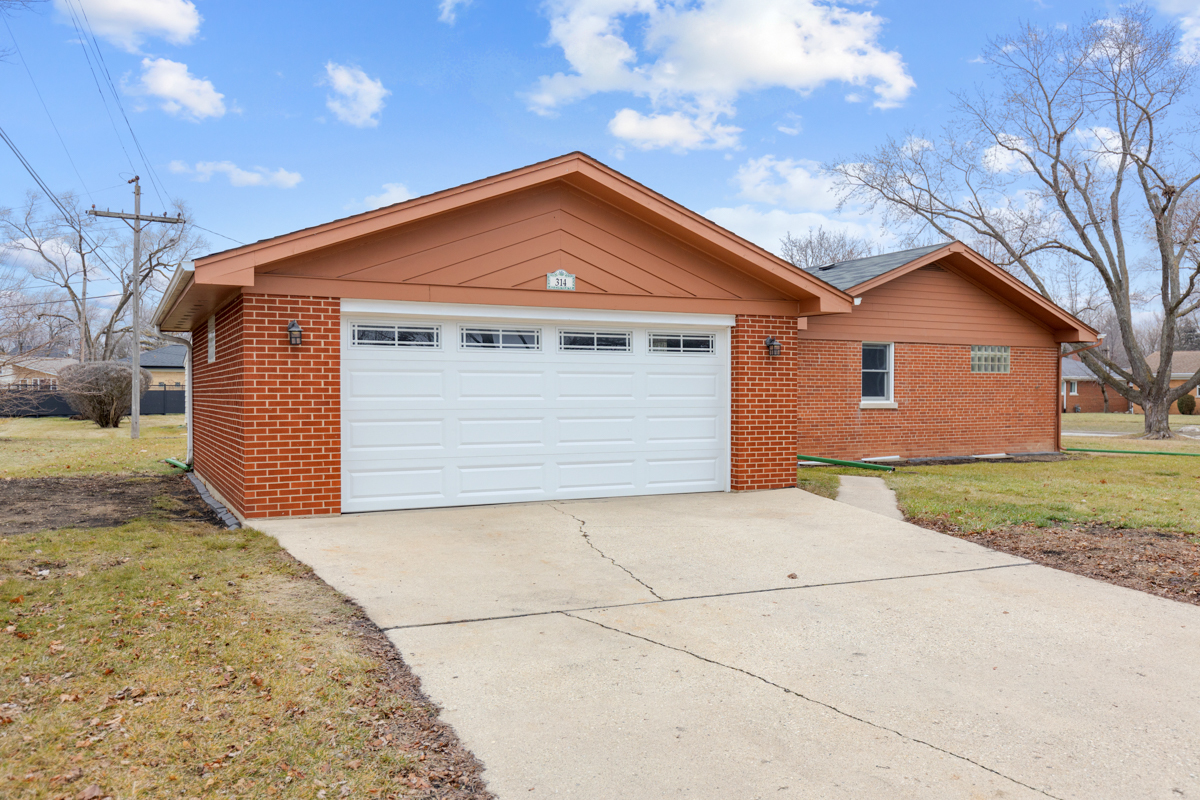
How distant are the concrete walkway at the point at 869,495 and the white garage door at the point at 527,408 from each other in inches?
69.4

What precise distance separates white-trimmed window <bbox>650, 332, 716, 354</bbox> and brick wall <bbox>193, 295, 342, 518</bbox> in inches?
152

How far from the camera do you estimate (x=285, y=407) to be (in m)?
8.12

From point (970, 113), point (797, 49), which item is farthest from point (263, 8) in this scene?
point (970, 113)

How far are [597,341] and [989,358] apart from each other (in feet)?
36.9

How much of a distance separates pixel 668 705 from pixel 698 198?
3558 centimetres

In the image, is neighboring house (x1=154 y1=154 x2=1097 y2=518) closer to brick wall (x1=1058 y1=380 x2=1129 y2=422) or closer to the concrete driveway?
the concrete driveway

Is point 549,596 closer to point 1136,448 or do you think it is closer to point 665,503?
point 665,503

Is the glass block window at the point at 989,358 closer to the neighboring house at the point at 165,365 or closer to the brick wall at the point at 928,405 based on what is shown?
the brick wall at the point at 928,405

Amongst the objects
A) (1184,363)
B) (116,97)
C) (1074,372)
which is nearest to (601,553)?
(116,97)

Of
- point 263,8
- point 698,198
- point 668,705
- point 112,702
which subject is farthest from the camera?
point 698,198

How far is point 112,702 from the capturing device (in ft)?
11.8

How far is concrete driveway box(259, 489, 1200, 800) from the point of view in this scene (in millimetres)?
3275

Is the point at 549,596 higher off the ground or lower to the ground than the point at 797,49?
lower

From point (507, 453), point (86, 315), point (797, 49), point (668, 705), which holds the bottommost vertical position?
point (668, 705)
